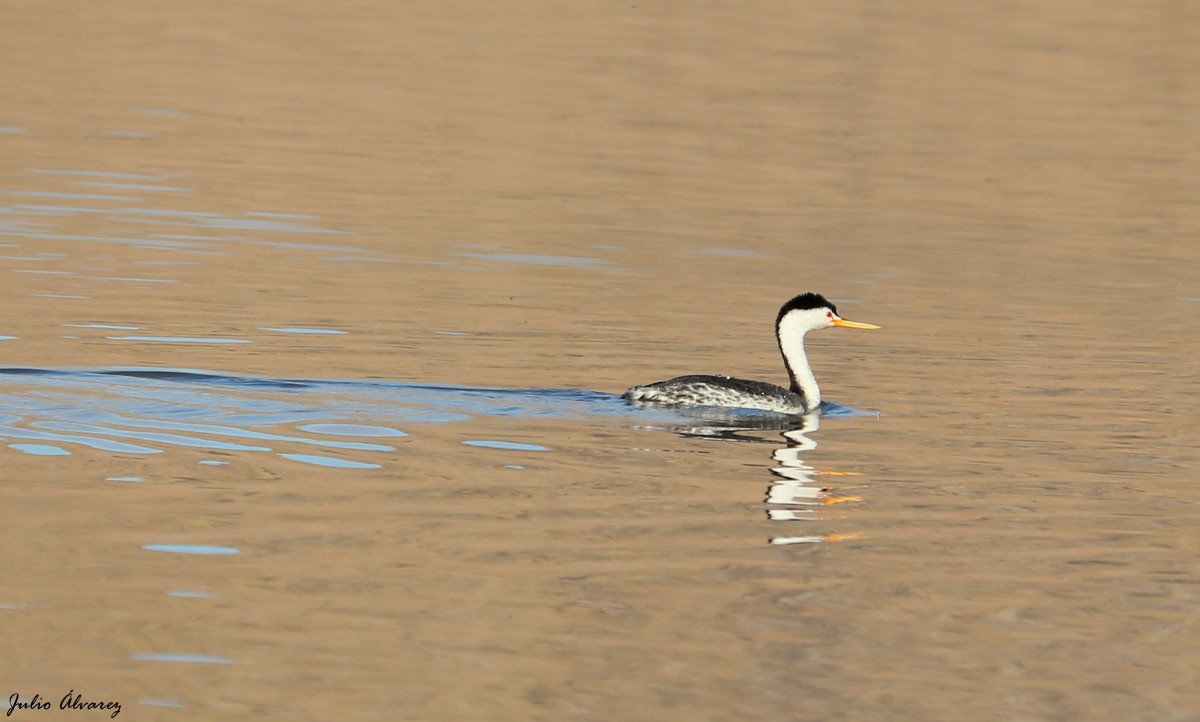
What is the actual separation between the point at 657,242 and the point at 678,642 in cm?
1538

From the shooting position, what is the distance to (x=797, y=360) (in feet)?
53.0

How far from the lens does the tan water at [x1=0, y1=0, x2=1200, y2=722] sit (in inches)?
351

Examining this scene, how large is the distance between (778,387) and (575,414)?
1.81 meters

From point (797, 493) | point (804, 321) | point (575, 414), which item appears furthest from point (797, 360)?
point (797, 493)

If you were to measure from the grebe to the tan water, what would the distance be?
13.1 inches

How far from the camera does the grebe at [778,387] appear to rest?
14.7 metres

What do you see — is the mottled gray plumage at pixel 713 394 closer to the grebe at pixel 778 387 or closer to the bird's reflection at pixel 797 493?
the grebe at pixel 778 387

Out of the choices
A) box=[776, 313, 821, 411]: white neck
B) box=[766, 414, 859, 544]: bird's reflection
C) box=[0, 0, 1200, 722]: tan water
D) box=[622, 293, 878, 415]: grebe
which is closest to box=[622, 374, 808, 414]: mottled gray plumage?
box=[622, 293, 878, 415]: grebe

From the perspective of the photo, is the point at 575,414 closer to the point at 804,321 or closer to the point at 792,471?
the point at 792,471

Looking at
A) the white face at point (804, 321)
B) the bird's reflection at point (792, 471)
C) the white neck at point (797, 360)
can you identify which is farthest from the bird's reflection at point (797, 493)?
the white face at point (804, 321)

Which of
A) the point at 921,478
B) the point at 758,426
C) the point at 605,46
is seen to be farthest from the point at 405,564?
the point at 605,46

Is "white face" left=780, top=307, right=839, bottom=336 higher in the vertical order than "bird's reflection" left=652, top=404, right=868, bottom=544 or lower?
higher

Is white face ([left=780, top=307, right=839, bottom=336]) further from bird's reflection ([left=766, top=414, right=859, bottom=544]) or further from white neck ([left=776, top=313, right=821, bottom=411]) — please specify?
bird's reflection ([left=766, top=414, right=859, bottom=544])

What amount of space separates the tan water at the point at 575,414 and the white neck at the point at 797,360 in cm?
49
